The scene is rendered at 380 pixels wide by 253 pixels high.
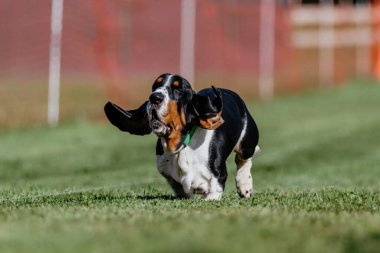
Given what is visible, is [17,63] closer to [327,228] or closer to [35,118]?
[35,118]

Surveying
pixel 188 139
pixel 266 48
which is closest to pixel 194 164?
pixel 188 139

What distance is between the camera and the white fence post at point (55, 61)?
62.1 ft

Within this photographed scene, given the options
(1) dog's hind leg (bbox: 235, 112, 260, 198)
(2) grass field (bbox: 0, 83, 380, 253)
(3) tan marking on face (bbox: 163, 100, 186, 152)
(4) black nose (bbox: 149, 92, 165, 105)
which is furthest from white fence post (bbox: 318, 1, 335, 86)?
(4) black nose (bbox: 149, 92, 165, 105)

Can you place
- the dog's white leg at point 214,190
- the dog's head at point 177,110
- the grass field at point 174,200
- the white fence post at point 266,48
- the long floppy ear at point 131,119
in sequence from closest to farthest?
the grass field at point 174,200
the dog's head at point 177,110
the dog's white leg at point 214,190
the long floppy ear at point 131,119
the white fence post at point 266,48

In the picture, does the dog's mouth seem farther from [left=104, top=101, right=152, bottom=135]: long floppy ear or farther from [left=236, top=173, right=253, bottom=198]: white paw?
[left=236, top=173, right=253, bottom=198]: white paw

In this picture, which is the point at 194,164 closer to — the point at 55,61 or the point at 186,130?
the point at 186,130

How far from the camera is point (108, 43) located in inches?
886

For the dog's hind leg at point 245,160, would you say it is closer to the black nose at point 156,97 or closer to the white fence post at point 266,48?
the black nose at point 156,97

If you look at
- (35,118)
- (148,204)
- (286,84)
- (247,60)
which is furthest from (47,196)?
(286,84)

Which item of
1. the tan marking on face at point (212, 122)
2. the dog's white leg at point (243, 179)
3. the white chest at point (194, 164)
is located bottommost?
the dog's white leg at point (243, 179)

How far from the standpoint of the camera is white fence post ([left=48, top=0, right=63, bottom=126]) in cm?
1892

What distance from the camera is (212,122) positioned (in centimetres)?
762

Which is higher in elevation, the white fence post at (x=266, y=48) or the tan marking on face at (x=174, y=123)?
the tan marking on face at (x=174, y=123)


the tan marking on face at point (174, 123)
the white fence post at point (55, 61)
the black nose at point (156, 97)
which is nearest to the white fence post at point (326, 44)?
the white fence post at point (55, 61)
